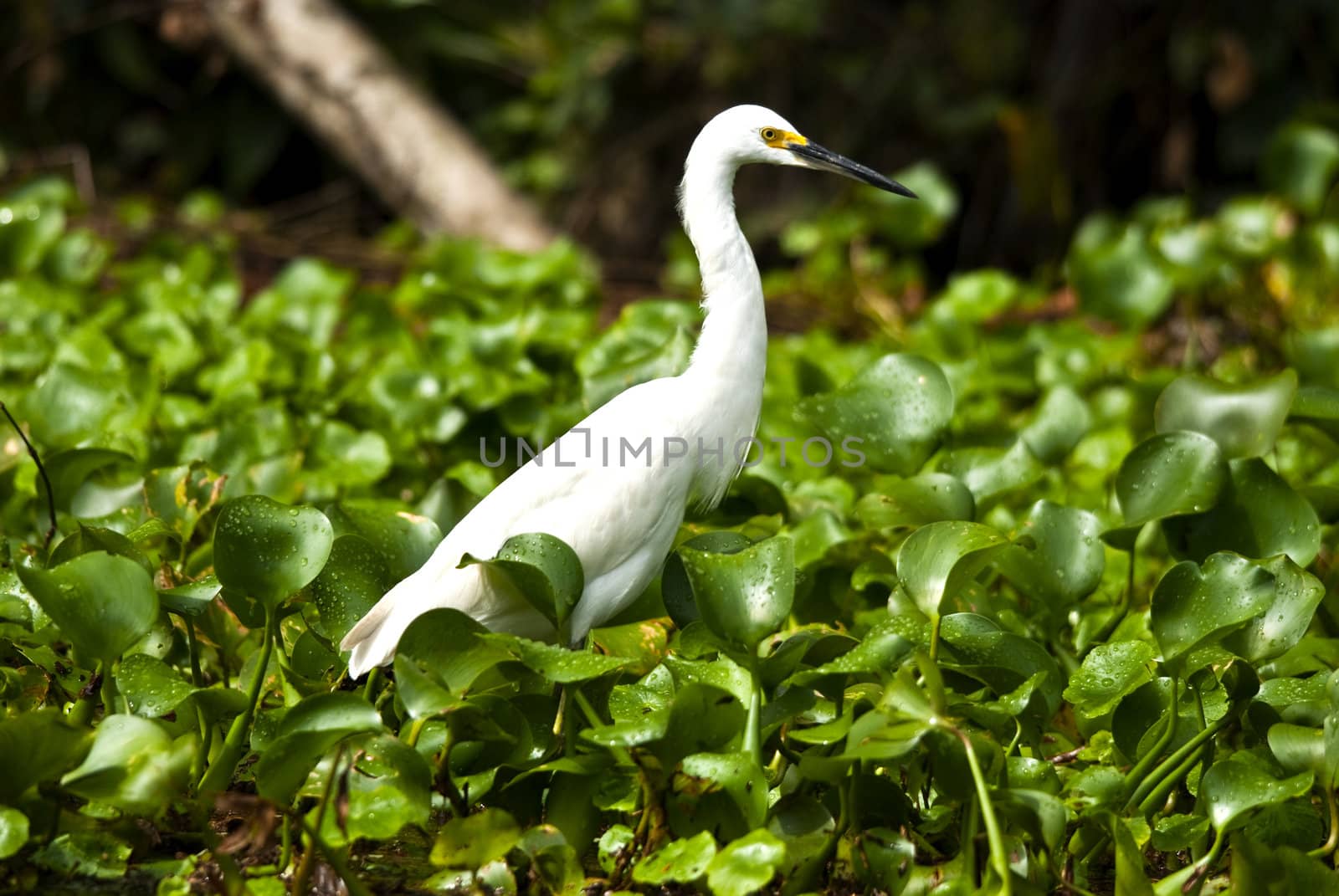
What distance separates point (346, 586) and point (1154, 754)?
114 cm

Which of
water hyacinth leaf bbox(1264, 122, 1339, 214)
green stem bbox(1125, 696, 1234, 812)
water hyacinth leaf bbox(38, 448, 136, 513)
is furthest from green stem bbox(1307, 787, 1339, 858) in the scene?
water hyacinth leaf bbox(1264, 122, 1339, 214)

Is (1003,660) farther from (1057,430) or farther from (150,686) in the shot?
(150,686)

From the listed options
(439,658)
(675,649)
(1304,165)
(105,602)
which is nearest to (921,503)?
(675,649)

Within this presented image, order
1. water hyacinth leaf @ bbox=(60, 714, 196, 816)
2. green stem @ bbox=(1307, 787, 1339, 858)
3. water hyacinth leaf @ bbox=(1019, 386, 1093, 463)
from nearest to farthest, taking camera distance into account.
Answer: water hyacinth leaf @ bbox=(60, 714, 196, 816), green stem @ bbox=(1307, 787, 1339, 858), water hyacinth leaf @ bbox=(1019, 386, 1093, 463)

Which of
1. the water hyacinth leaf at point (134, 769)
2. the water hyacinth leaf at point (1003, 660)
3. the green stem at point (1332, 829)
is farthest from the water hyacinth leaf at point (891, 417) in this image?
the water hyacinth leaf at point (134, 769)

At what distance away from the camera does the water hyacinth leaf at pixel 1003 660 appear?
6.23ft

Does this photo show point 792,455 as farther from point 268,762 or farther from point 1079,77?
point 1079,77

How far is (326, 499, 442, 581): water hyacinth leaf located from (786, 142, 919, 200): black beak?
32.6 inches

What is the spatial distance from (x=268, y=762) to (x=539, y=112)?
16.4 feet

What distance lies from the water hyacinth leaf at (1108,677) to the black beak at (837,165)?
2.43 ft

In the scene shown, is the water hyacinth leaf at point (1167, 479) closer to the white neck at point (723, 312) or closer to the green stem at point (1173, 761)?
the green stem at point (1173, 761)

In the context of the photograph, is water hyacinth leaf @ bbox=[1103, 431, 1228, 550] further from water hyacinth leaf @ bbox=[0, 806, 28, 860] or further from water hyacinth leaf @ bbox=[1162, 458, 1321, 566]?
water hyacinth leaf @ bbox=[0, 806, 28, 860]

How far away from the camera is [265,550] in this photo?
1.85 m

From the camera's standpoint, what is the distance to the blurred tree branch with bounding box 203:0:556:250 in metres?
4.94
